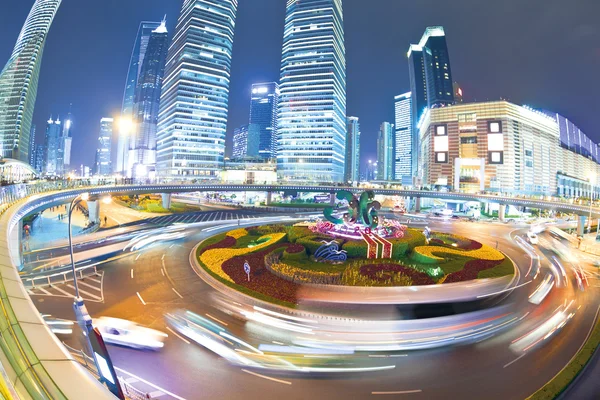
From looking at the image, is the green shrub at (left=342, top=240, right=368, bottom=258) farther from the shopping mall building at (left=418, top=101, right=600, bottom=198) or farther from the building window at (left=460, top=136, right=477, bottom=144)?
the building window at (left=460, top=136, right=477, bottom=144)

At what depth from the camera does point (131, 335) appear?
49.9 ft

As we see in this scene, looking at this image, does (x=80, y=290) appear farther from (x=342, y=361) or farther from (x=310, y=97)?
(x=310, y=97)

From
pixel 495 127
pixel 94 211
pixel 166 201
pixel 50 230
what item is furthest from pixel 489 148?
pixel 50 230

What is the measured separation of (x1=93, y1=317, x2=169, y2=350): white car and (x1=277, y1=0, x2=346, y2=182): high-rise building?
11765 centimetres

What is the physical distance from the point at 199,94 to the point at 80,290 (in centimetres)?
12758

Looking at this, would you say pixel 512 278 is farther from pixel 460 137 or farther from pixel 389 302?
pixel 460 137

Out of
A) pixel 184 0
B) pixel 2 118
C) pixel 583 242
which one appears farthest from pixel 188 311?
pixel 184 0

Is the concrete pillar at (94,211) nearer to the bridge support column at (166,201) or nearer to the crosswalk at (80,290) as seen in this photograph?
the bridge support column at (166,201)

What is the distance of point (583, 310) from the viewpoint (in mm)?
20203

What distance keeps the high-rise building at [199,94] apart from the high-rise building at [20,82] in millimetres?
52112

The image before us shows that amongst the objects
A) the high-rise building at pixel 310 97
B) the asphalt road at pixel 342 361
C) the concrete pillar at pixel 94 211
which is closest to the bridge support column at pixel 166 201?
the concrete pillar at pixel 94 211

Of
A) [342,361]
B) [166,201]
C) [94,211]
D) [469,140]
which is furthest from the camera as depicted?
[469,140]

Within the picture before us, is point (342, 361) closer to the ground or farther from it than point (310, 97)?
closer to the ground

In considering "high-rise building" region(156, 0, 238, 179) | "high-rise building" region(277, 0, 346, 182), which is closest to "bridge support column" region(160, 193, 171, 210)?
"high-rise building" region(156, 0, 238, 179)
